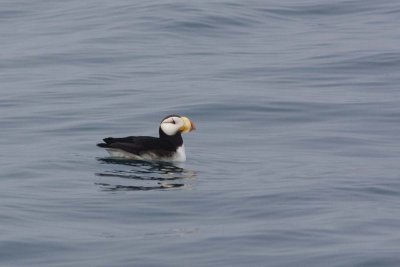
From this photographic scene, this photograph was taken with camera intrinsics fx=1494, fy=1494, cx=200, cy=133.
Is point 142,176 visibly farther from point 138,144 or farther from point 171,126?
point 171,126

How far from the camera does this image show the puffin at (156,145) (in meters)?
20.0

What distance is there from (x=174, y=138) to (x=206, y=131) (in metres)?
2.02

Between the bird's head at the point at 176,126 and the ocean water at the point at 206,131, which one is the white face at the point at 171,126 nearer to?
the bird's head at the point at 176,126

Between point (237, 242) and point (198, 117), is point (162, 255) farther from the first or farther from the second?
point (198, 117)

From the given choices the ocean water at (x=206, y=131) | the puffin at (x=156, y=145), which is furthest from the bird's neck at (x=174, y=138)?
the ocean water at (x=206, y=131)

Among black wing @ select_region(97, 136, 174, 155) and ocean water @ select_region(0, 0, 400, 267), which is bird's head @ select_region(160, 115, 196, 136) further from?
ocean water @ select_region(0, 0, 400, 267)

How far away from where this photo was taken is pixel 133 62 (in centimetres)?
2998

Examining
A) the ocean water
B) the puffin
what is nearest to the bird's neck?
the puffin

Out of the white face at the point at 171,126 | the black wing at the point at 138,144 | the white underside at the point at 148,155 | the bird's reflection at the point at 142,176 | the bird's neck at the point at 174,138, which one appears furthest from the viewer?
the white face at the point at 171,126

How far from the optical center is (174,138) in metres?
20.7

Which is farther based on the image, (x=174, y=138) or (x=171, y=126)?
(x=171, y=126)

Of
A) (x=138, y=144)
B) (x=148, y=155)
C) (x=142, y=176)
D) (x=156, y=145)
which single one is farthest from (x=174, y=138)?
(x=142, y=176)

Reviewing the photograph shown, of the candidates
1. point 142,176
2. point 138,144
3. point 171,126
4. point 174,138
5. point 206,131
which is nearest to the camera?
point 142,176

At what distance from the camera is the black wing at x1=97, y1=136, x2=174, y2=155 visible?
1995cm
